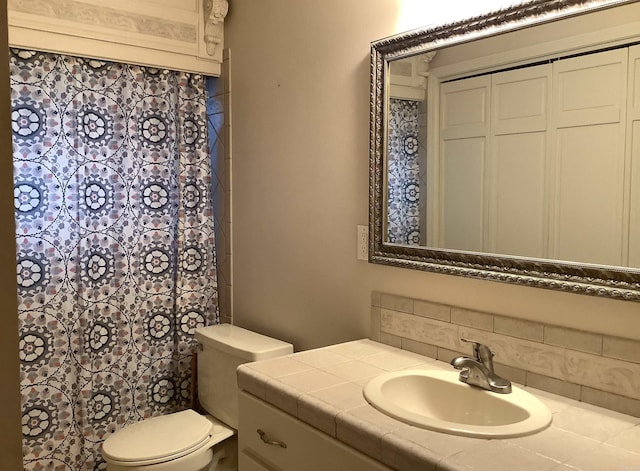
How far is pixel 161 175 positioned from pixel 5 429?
230 cm

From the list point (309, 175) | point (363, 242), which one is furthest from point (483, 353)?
point (309, 175)

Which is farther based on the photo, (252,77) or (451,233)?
(252,77)

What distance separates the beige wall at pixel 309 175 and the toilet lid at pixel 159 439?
513 mm

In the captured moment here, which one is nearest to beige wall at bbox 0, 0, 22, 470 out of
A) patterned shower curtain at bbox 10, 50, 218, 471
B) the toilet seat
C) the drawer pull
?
the drawer pull

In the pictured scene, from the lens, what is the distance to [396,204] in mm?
1923

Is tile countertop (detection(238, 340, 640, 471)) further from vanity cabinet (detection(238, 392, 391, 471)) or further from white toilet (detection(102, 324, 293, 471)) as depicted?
white toilet (detection(102, 324, 293, 471))

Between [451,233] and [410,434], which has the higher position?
[451,233]

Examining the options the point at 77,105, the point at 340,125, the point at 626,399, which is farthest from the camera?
the point at 77,105

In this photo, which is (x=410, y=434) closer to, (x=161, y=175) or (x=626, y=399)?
(x=626, y=399)

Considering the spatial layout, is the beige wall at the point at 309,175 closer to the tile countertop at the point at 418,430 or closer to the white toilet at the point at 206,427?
the white toilet at the point at 206,427

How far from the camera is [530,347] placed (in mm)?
1538

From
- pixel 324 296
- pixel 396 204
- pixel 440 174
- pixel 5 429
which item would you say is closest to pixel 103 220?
pixel 324 296

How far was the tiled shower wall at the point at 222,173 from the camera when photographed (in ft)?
9.06

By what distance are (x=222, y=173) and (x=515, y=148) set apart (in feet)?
5.28
